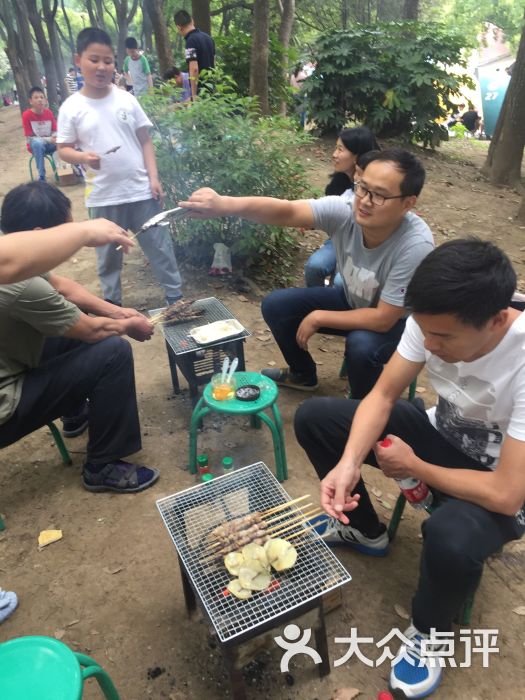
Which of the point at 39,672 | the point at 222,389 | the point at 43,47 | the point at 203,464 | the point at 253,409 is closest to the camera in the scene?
the point at 39,672

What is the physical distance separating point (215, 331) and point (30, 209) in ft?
4.71

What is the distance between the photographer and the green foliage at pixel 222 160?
17.6 ft

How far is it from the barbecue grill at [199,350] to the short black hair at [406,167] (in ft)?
4.67

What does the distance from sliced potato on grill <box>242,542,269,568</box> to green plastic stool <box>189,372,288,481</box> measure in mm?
1042

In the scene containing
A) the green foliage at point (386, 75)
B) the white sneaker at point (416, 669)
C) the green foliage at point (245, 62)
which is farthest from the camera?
the green foliage at point (245, 62)

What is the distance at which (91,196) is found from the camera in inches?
179

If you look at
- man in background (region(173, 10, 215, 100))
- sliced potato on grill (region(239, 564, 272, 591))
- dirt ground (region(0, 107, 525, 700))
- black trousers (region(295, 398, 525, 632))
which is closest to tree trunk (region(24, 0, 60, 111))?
man in background (region(173, 10, 215, 100))

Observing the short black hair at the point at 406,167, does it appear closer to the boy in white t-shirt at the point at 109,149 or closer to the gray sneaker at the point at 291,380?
the gray sneaker at the point at 291,380

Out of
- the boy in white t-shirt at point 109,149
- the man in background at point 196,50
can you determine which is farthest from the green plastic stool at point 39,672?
the man in background at point 196,50

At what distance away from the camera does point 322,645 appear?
2.11 m

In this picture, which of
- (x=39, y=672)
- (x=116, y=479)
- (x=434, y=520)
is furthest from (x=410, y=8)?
(x=39, y=672)

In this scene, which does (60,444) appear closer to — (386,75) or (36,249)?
(36,249)

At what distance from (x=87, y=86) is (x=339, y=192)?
8.06 feet

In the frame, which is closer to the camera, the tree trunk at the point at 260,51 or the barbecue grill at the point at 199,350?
the barbecue grill at the point at 199,350
